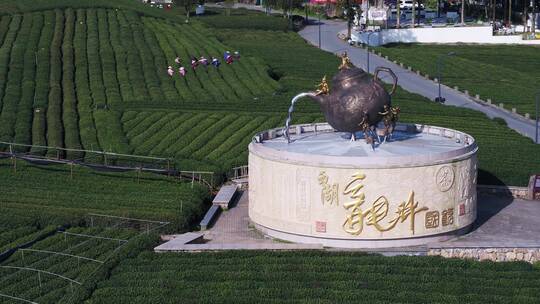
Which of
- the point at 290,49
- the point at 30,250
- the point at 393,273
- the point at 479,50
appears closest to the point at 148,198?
the point at 30,250

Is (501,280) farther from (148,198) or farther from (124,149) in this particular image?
(124,149)

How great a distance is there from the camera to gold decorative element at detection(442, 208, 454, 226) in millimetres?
40844

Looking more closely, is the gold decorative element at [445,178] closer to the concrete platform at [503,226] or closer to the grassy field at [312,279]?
the concrete platform at [503,226]

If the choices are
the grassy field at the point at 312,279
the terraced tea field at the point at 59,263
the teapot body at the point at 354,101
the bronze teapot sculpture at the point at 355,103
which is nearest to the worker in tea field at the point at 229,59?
the bronze teapot sculpture at the point at 355,103

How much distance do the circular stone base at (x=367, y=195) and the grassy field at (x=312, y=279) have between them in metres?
2.02

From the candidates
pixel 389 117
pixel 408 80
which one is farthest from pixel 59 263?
pixel 408 80

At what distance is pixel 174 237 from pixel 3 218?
854cm

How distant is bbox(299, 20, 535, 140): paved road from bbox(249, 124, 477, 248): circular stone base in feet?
98.3

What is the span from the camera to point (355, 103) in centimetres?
4175

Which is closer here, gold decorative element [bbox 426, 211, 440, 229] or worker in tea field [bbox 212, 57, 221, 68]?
gold decorative element [bbox 426, 211, 440, 229]

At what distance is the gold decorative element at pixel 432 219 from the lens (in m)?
40.4

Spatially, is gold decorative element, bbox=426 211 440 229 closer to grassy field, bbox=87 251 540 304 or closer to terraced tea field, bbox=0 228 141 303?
grassy field, bbox=87 251 540 304

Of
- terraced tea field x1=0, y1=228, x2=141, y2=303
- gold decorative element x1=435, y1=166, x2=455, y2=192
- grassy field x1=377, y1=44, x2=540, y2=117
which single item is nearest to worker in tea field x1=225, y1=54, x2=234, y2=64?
grassy field x1=377, y1=44, x2=540, y2=117

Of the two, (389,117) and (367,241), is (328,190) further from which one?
(389,117)
